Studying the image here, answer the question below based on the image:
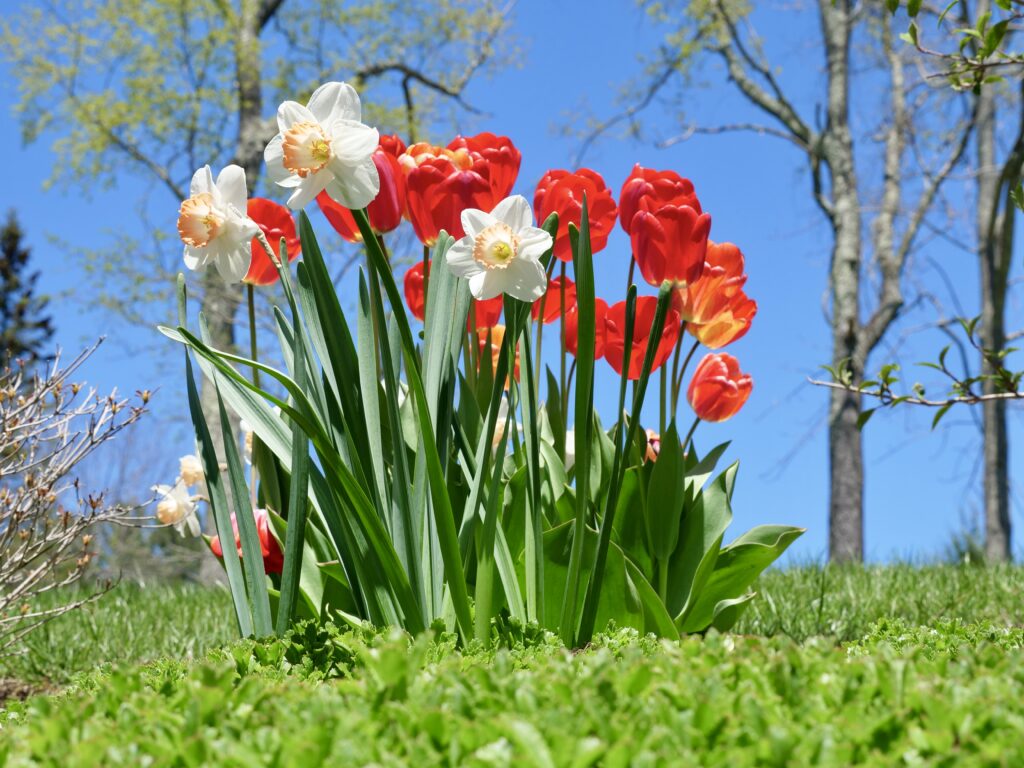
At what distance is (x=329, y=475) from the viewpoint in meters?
2.08

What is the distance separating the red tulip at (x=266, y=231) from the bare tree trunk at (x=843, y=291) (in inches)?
241

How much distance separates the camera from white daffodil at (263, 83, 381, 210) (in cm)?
193

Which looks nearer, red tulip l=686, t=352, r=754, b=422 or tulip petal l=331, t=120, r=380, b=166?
tulip petal l=331, t=120, r=380, b=166

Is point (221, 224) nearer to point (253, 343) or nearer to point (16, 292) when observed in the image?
point (253, 343)

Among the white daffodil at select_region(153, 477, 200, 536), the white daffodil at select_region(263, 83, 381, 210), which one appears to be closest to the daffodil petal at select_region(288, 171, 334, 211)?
the white daffodil at select_region(263, 83, 381, 210)

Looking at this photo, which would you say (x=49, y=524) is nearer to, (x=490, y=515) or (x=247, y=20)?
(x=490, y=515)

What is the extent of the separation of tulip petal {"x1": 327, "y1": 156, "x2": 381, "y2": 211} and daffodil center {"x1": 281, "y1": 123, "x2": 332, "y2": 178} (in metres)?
0.03

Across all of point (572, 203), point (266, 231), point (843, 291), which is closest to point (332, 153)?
point (266, 231)

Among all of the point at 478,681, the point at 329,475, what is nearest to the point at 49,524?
the point at 329,475

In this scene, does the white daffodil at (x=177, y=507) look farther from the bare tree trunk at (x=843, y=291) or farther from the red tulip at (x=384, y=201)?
the bare tree trunk at (x=843, y=291)

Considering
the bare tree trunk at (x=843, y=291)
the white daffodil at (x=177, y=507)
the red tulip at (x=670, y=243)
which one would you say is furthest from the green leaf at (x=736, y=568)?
the bare tree trunk at (x=843, y=291)

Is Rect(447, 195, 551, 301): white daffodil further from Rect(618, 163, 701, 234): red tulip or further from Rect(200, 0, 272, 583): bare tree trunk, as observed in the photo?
Rect(200, 0, 272, 583): bare tree trunk

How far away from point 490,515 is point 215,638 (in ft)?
7.58

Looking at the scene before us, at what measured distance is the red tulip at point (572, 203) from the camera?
243 centimetres
